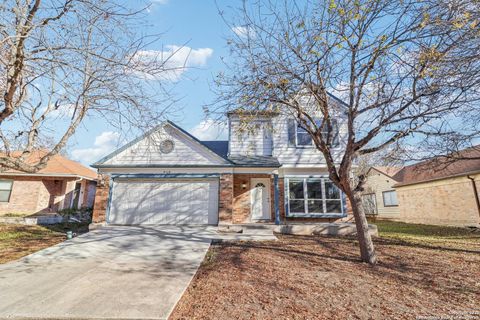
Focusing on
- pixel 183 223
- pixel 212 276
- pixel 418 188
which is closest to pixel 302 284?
pixel 212 276

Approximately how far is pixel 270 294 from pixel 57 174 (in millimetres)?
16548

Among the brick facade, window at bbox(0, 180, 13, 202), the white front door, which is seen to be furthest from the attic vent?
window at bbox(0, 180, 13, 202)

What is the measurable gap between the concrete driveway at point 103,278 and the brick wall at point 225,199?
2.06 m

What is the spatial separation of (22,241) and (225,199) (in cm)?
768

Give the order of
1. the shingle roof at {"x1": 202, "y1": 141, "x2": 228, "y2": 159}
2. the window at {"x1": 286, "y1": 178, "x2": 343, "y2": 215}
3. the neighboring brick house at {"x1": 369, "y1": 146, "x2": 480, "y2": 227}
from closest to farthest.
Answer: the window at {"x1": 286, "y1": 178, "x2": 343, "y2": 215} → the shingle roof at {"x1": 202, "y1": 141, "x2": 228, "y2": 159} → the neighboring brick house at {"x1": 369, "y1": 146, "x2": 480, "y2": 227}

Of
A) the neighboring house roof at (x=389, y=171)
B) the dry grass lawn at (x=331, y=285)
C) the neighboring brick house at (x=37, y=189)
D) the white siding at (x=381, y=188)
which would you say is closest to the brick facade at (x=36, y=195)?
the neighboring brick house at (x=37, y=189)

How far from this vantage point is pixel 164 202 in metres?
11.0

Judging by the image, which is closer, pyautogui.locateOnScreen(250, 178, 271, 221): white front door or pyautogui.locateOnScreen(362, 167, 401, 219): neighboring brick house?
pyautogui.locateOnScreen(250, 178, 271, 221): white front door

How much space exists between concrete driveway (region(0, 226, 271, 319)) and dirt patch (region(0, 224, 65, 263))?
692 millimetres

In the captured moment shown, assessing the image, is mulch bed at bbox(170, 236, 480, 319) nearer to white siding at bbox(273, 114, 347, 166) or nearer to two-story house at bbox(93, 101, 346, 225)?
two-story house at bbox(93, 101, 346, 225)

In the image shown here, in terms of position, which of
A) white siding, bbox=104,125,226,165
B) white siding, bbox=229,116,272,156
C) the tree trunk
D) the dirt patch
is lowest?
the dirt patch

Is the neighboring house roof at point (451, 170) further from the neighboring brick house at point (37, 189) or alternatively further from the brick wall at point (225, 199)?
the neighboring brick house at point (37, 189)

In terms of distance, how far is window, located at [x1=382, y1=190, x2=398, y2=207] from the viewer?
70.2 ft

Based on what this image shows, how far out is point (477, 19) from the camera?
4492mm
